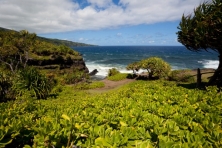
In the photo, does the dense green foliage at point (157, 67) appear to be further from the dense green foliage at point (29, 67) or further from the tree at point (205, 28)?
the tree at point (205, 28)

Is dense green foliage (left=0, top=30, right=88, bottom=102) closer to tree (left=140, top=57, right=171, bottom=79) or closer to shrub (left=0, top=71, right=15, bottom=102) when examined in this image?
shrub (left=0, top=71, right=15, bottom=102)

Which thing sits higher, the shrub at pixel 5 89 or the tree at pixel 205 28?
the tree at pixel 205 28

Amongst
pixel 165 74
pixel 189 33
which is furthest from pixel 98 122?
pixel 165 74

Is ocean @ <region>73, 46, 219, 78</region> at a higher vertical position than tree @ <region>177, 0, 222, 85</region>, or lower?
lower

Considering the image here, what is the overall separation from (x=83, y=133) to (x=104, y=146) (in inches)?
17.9

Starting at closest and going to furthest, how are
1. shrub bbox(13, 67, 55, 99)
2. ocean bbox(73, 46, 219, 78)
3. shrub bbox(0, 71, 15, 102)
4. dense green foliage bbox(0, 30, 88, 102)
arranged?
shrub bbox(0, 71, 15, 102) → shrub bbox(13, 67, 55, 99) → dense green foliage bbox(0, 30, 88, 102) → ocean bbox(73, 46, 219, 78)

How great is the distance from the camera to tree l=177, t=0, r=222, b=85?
35.6 feet

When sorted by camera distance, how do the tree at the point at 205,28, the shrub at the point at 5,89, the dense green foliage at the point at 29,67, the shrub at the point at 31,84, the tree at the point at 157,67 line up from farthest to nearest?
the tree at the point at 157,67 < the dense green foliage at the point at 29,67 < the shrub at the point at 31,84 < the shrub at the point at 5,89 < the tree at the point at 205,28

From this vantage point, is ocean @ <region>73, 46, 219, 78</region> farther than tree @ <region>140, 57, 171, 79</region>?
Yes

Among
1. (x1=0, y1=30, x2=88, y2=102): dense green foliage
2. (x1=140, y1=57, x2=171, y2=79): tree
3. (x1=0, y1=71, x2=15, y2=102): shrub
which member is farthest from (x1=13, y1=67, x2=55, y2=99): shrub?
(x1=140, y1=57, x2=171, y2=79): tree

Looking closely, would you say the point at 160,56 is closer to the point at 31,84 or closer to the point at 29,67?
the point at 29,67

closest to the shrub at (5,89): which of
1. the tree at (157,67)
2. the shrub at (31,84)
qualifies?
the shrub at (31,84)

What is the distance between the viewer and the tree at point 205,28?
1085 centimetres

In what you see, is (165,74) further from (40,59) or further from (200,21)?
(40,59)
